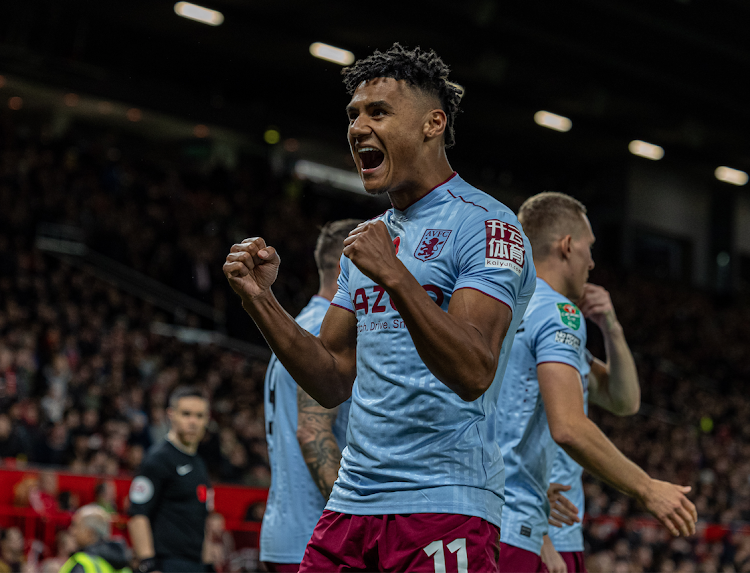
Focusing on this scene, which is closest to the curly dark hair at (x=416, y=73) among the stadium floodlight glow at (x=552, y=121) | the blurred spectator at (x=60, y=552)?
the blurred spectator at (x=60, y=552)

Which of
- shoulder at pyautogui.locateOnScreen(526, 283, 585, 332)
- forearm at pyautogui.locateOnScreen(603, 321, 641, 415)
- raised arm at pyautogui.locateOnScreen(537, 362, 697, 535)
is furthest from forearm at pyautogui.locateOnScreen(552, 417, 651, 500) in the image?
forearm at pyautogui.locateOnScreen(603, 321, 641, 415)

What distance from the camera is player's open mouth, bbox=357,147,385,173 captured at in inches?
104

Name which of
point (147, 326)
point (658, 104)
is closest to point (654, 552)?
point (147, 326)

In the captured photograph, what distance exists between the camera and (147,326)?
14.9m

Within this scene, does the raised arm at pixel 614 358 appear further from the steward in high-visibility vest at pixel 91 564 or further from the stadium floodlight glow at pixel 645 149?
the stadium floodlight glow at pixel 645 149

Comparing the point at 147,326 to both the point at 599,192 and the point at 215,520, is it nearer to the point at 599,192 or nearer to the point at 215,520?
the point at 215,520

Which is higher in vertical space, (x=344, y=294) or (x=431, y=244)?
(x=431, y=244)

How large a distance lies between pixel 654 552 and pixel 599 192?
1615cm

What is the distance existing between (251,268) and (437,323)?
69cm

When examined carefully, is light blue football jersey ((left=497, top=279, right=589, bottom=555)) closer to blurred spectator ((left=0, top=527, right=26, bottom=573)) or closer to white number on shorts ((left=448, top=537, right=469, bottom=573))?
white number on shorts ((left=448, top=537, right=469, bottom=573))

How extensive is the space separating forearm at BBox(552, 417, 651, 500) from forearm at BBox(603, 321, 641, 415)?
4.13 feet

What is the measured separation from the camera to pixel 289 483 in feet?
13.0

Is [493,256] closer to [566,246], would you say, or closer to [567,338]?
[567,338]

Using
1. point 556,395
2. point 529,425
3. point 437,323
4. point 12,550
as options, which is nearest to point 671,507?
point 556,395
